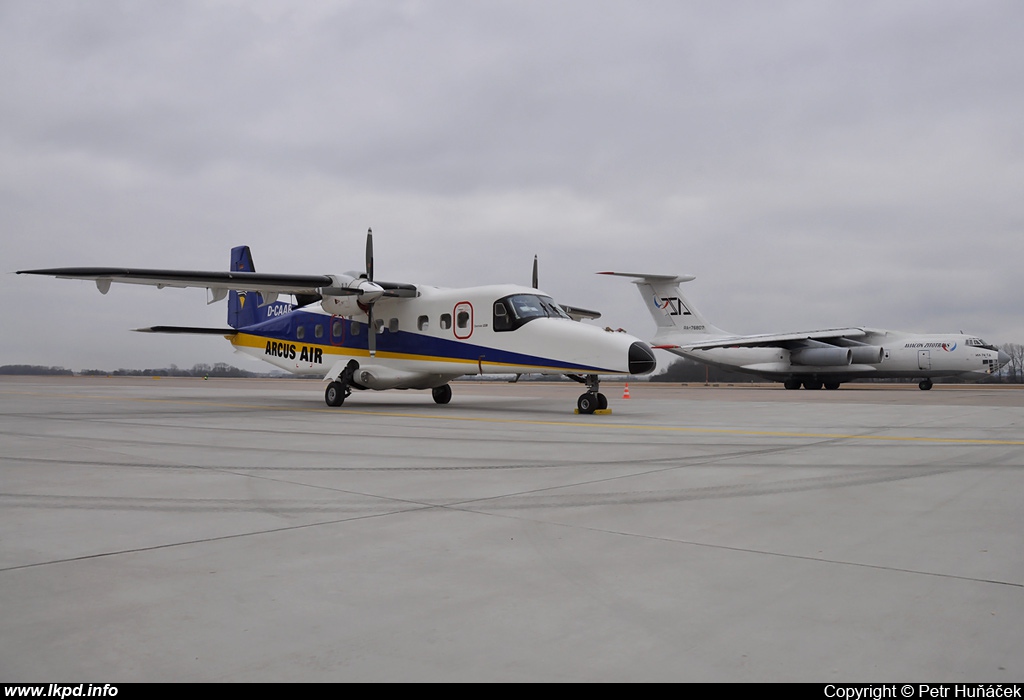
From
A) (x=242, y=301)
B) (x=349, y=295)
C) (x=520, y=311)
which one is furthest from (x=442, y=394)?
(x=242, y=301)

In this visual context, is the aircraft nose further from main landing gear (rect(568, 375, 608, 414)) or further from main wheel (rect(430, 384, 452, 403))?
main wheel (rect(430, 384, 452, 403))

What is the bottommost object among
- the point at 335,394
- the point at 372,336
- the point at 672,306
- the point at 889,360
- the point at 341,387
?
the point at 335,394

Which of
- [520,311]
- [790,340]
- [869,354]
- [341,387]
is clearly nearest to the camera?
[520,311]

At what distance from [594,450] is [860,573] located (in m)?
5.01

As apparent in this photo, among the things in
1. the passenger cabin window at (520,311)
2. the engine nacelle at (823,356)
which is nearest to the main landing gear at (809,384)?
the engine nacelle at (823,356)

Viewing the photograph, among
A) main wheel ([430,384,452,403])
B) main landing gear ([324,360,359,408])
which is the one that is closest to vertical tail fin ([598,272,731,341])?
A: main wheel ([430,384,452,403])

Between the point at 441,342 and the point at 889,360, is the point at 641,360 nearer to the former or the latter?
the point at 441,342

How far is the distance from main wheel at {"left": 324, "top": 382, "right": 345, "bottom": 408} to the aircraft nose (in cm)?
765

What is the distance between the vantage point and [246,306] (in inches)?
891

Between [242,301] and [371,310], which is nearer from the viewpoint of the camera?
[371,310]

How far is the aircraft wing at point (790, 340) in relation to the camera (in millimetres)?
33656

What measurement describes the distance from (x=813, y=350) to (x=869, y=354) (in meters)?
2.49
